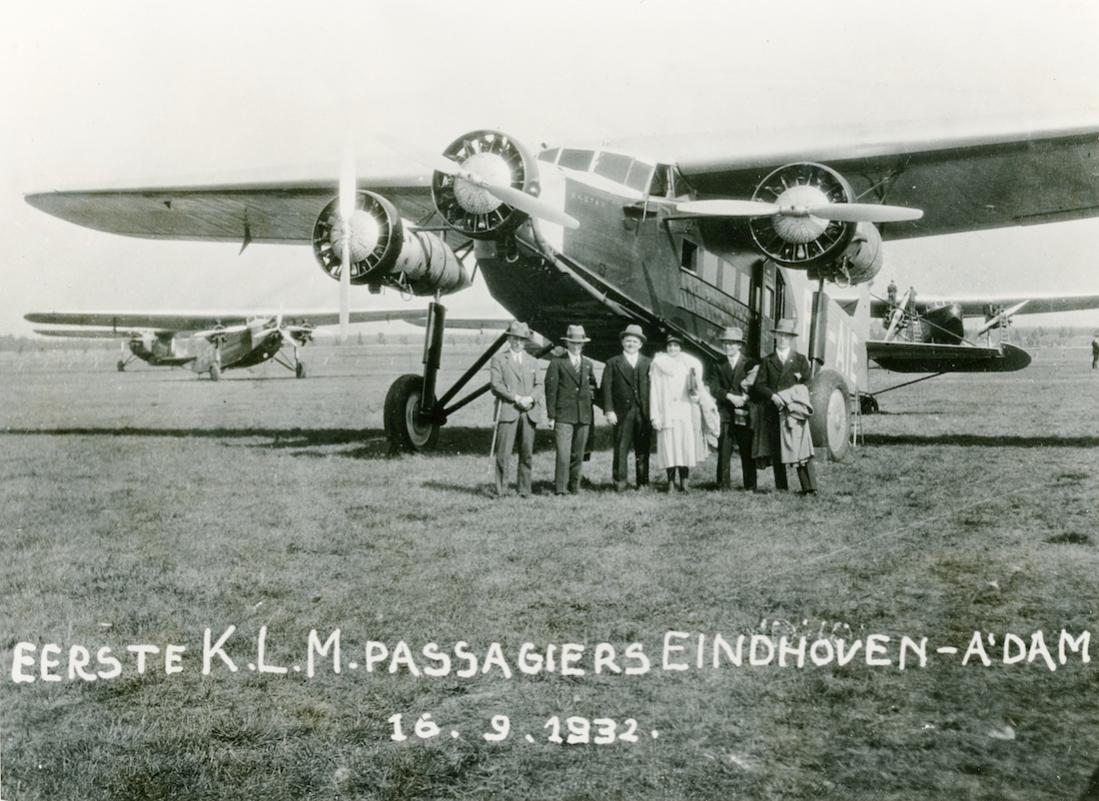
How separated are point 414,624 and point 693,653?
4.63 ft

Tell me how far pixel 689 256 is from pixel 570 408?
2798 mm

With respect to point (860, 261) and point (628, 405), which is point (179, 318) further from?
point (860, 261)

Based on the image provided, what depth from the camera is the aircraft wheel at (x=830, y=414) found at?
31.2ft

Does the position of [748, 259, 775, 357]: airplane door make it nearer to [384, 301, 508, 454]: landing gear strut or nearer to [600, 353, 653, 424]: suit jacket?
[600, 353, 653, 424]: suit jacket

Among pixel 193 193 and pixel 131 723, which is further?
pixel 193 193

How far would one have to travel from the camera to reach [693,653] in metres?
4.28

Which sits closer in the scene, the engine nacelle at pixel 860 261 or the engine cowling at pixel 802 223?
the engine cowling at pixel 802 223

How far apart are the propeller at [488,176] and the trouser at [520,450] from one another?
1922 millimetres

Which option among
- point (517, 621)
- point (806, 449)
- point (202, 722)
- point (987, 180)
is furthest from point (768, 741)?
point (987, 180)

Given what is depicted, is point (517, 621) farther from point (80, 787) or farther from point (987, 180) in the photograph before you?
point (987, 180)

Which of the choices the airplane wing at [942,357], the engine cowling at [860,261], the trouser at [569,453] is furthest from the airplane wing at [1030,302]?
the trouser at [569,453]

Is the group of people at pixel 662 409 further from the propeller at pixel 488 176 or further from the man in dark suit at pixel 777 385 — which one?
the propeller at pixel 488 176

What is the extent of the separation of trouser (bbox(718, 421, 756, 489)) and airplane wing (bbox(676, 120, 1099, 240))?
282 centimetres

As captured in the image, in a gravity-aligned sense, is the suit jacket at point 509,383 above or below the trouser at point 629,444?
above
